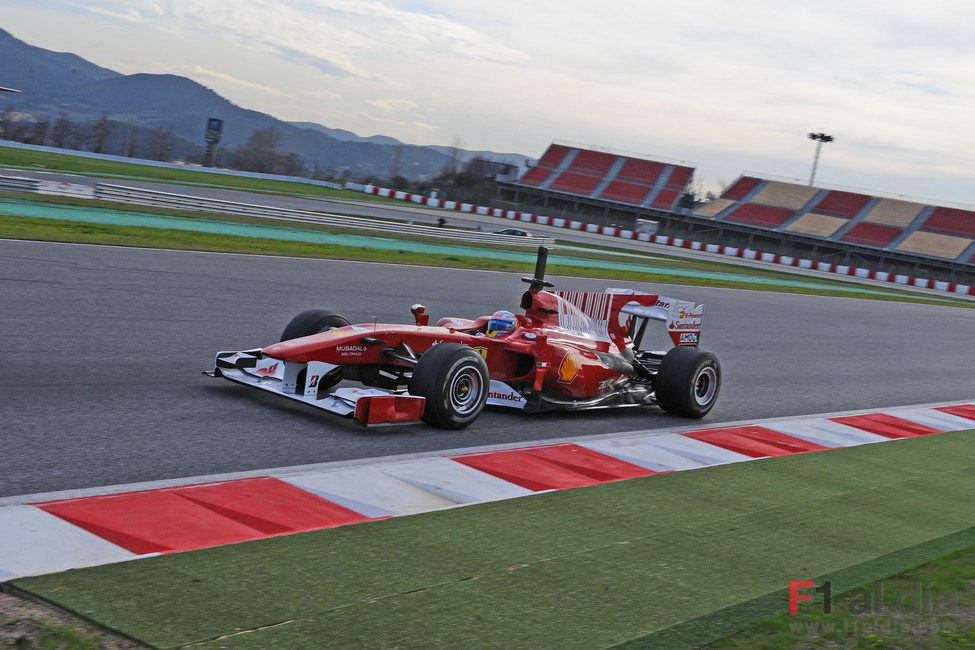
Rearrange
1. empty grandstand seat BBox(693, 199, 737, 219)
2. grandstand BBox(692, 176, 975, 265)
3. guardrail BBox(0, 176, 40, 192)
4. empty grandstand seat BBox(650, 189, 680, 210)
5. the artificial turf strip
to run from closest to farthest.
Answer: the artificial turf strip → guardrail BBox(0, 176, 40, 192) → grandstand BBox(692, 176, 975, 265) → empty grandstand seat BBox(693, 199, 737, 219) → empty grandstand seat BBox(650, 189, 680, 210)

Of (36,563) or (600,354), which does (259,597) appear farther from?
(600,354)

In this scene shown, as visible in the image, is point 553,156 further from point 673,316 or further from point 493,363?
point 493,363

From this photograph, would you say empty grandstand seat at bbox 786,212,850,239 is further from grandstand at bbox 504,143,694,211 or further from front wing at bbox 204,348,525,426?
front wing at bbox 204,348,525,426

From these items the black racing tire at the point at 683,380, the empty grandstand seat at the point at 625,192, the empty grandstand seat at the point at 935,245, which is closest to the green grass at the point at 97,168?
the empty grandstand seat at the point at 625,192

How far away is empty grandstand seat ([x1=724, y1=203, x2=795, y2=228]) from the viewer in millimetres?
62750

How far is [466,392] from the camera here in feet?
23.5

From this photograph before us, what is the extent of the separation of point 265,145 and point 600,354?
96296 millimetres

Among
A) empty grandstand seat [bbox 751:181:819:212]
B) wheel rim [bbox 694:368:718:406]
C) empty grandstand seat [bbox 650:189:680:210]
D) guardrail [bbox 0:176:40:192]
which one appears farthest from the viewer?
empty grandstand seat [bbox 650:189:680:210]

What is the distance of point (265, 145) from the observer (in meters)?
99.6

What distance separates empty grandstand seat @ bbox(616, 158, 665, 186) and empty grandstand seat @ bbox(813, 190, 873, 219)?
12.2 metres

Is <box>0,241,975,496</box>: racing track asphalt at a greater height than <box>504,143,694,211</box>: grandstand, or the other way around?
<box>504,143,694,211</box>: grandstand

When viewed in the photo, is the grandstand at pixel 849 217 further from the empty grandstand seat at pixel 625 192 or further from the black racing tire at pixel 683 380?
the black racing tire at pixel 683 380

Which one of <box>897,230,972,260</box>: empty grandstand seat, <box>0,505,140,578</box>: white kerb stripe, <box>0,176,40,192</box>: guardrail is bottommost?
<box>0,505,140,578</box>: white kerb stripe

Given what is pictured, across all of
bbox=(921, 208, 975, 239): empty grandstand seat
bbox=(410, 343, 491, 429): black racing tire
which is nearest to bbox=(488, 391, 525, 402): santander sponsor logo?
bbox=(410, 343, 491, 429): black racing tire
